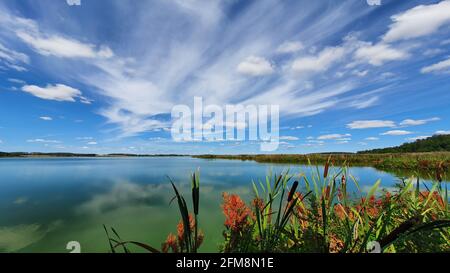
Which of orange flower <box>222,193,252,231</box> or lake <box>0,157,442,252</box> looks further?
lake <box>0,157,442,252</box>

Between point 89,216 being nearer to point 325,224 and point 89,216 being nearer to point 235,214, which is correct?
point 235,214

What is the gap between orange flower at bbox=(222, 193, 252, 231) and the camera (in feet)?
8.49

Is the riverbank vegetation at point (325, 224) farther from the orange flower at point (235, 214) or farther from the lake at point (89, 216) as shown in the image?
Answer: the lake at point (89, 216)

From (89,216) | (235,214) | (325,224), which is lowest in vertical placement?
(89,216)

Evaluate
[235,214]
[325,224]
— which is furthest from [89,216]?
[325,224]

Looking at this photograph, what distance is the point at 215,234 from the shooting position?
18.8 ft

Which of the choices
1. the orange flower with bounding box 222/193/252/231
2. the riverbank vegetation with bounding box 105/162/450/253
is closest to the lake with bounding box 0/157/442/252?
the orange flower with bounding box 222/193/252/231

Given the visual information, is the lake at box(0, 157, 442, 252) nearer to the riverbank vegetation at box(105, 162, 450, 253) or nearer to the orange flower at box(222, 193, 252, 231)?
the orange flower at box(222, 193, 252, 231)

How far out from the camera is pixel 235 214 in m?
2.76

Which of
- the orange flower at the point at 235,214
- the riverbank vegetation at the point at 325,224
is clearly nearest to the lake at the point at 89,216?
the orange flower at the point at 235,214
